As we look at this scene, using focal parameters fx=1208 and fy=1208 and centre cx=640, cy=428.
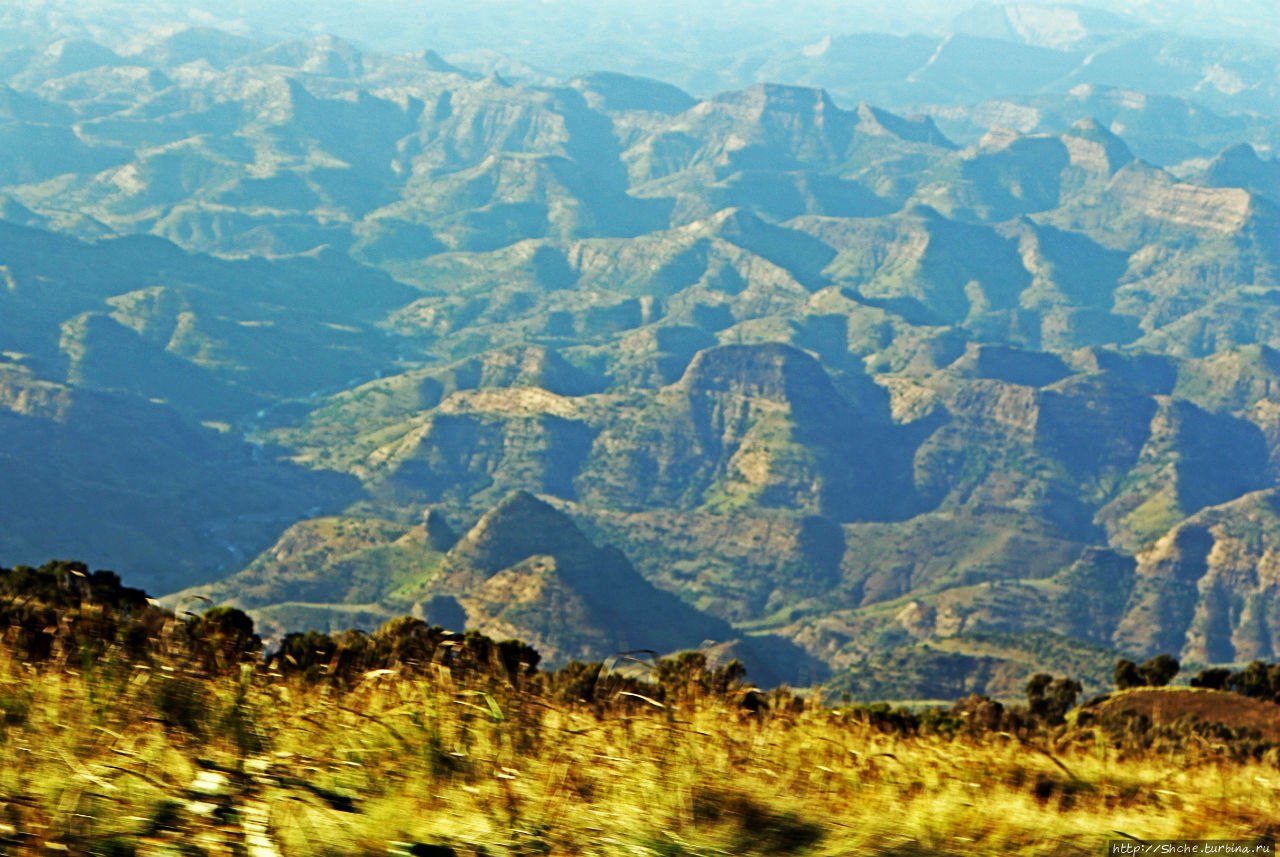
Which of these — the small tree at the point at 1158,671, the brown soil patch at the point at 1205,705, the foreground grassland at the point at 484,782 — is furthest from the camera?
the small tree at the point at 1158,671

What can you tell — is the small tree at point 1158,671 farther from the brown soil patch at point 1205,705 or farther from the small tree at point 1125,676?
the brown soil patch at point 1205,705

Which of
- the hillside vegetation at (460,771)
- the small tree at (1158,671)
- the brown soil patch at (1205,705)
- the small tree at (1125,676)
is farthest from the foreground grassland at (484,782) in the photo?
the small tree at (1125,676)

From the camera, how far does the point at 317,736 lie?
885cm

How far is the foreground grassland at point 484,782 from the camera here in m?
7.14

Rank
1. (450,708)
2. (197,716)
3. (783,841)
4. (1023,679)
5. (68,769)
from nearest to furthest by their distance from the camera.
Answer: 1. (68,769)
2. (783,841)
3. (197,716)
4. (450,708)
5. (1023,679)

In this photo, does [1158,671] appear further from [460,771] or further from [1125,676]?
[460,771]

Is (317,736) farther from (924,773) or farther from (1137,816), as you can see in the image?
(1137,816)

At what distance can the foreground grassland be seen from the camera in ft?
23.4

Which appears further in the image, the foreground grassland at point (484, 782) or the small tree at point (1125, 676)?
the small tree at point (1125, 676)

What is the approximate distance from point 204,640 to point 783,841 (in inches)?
221

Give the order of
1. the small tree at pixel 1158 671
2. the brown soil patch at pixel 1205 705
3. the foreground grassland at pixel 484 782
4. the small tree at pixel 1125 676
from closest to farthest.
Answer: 1. the foreground grassland at pixel 484 782
2. the brown soil patch at pixel 1205 705
3. the small tree at pixel 1158 671
4. the small tree at pixel 1125 676

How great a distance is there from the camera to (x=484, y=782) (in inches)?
328

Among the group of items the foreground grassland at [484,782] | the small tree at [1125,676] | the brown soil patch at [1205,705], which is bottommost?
the small tree at [1125,676]

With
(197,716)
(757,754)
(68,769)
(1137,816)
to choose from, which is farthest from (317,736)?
(1137,816)
